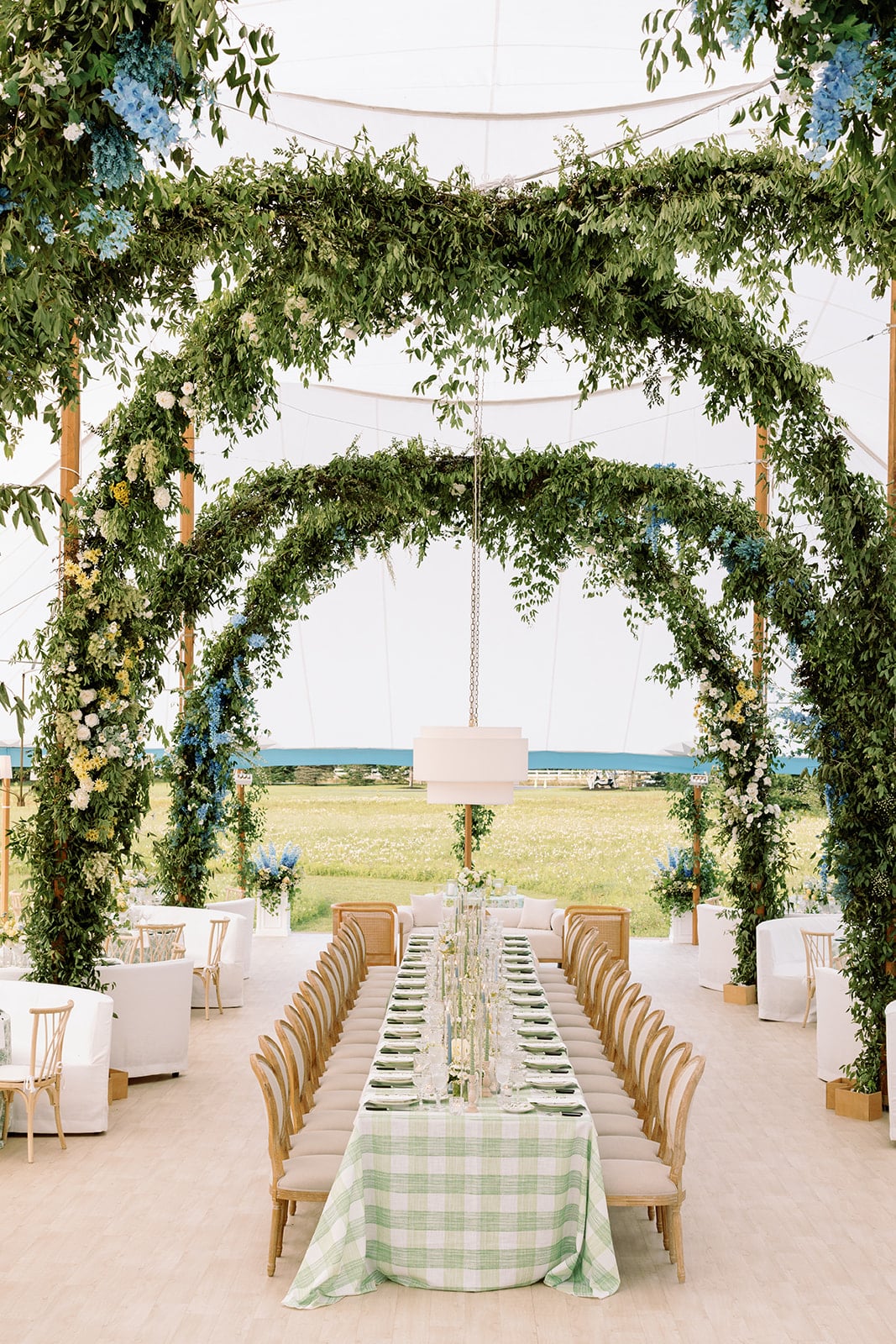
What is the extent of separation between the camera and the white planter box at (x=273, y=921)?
14.9 m

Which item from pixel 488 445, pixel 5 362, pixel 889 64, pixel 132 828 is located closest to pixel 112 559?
pixel 132 828

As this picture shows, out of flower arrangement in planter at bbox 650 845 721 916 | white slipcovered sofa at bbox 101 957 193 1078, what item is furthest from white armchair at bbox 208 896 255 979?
flower arrangement in planter at bbox 650 845 721 916

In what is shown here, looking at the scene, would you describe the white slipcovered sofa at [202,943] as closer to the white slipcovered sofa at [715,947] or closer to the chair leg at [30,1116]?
the chair leg at [30,1116]

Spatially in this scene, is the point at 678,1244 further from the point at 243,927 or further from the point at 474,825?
the point at 474,825

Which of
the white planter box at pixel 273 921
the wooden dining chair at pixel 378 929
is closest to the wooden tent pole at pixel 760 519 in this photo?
the wooden dining chair at pixel 378 929

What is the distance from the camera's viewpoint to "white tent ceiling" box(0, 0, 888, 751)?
7422 millimetres

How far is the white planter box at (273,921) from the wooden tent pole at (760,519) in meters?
6.27

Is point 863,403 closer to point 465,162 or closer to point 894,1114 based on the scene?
point 465,162

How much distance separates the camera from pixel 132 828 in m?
7.34

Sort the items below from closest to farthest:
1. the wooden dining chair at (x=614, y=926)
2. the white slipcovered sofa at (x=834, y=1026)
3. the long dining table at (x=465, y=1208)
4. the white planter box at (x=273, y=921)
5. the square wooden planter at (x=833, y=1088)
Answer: the long dining table at (x=465, y=1208)
the square wooden planter at (x=833, y=1088)
the white slipcovered sofa at (x=834, y=1026)
the wooden dining chair at (x=614, y=926)
the white planter box at (x=273, y=921)

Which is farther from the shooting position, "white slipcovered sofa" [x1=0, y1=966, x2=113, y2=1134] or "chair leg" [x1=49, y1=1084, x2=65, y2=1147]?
"white slipcovered sofa" [x1=0, y1=966, x2=113, y2=1134]

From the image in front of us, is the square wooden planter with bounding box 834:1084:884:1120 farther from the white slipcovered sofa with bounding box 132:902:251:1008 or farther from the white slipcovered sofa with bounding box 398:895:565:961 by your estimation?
the white slipcovered sofa with bounding box 132:902:251:1008

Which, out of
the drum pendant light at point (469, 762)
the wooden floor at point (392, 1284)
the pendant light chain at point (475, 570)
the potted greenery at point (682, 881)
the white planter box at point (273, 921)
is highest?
the pendant light chain at point (475, 570)

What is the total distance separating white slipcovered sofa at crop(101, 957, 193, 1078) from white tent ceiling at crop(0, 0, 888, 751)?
259 cm
